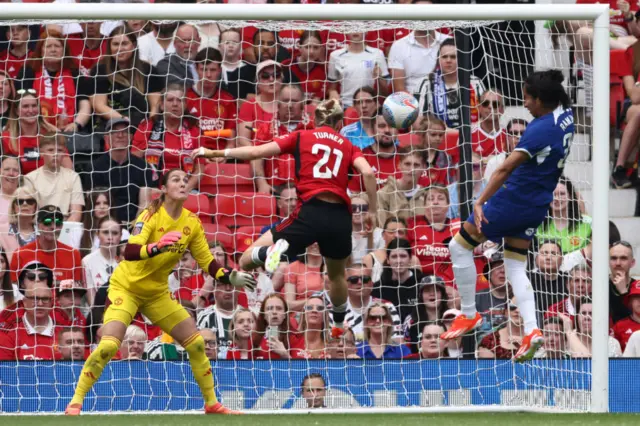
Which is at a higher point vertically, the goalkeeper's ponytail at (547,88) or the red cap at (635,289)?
the goalkeeper's ponytail at (547,88)

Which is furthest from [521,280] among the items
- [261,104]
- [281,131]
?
[261,104]

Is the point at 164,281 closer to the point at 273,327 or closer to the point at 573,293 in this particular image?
the point at 273,327

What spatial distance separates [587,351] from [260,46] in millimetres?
3957

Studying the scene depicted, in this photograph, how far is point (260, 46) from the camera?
10.6 m

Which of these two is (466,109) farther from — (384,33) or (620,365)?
(620,365)

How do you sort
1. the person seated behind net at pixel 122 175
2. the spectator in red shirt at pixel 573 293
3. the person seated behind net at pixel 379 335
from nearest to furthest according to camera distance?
the spectator in red shirt at pixel 573 293
the person seated behind net at pixel 379 335
the person seated behind net at pixel 122 175

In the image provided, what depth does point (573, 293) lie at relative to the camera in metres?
9.45

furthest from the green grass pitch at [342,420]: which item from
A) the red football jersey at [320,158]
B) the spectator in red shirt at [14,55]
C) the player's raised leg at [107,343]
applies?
the spectator in red shirt at [14,55]

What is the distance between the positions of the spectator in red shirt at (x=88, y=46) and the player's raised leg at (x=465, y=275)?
13.2ft

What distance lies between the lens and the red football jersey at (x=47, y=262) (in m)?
9.80

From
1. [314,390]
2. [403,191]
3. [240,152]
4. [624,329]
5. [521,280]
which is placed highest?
[240,152]

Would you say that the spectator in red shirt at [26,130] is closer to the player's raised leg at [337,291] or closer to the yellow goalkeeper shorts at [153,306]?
the yellow goalkeeper shorts at [153,306]

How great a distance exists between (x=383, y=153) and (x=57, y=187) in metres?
2.84

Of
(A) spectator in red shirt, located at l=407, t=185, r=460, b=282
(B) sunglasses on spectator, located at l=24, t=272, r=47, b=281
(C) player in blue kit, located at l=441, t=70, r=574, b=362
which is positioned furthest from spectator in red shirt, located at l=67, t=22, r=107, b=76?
(C) player in blue kit, located at l=441, t=70, r=574, b=362
